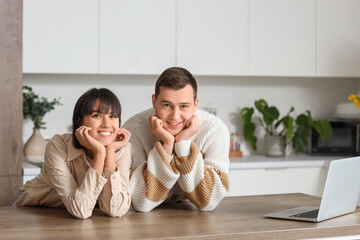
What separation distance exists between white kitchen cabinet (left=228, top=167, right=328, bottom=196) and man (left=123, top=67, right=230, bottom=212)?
1.82m

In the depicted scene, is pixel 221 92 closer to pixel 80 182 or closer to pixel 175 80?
pixel 175 80

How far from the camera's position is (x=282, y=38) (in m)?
4.34

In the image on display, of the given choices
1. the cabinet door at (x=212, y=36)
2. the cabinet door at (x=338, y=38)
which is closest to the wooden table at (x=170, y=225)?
Answer: the cabinet door at (x=212, y=36)

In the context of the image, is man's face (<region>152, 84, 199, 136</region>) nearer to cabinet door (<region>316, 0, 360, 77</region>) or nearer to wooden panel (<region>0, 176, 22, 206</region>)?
wooden panel (<region>0, 176, 22, 206</region>)

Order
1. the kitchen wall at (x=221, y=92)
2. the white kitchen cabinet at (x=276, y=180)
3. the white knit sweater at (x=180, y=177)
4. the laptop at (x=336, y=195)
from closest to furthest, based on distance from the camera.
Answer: the laptop at (x=336, y=195) → the white knit sweater at (x=180, y=177) → the white kitchen cabinet at (x=276, y=180) → the kitchen wall at (x=221, y=92)

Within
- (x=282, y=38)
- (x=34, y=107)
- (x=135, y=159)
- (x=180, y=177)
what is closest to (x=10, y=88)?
(x=34, y=107)

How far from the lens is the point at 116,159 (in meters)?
2.07

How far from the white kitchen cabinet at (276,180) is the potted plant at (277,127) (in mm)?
272

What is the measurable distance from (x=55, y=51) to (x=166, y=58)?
0.77 metres

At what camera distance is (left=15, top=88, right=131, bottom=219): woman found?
76.5 inches

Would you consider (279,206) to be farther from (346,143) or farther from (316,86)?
(316,86)

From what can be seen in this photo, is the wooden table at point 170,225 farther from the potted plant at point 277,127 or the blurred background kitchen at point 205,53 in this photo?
the potted plant at point 277,127

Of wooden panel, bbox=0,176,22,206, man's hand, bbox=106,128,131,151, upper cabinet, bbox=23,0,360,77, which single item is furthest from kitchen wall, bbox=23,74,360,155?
man's hand, bbox=106,128,131,151

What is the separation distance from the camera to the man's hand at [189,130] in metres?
2.15
